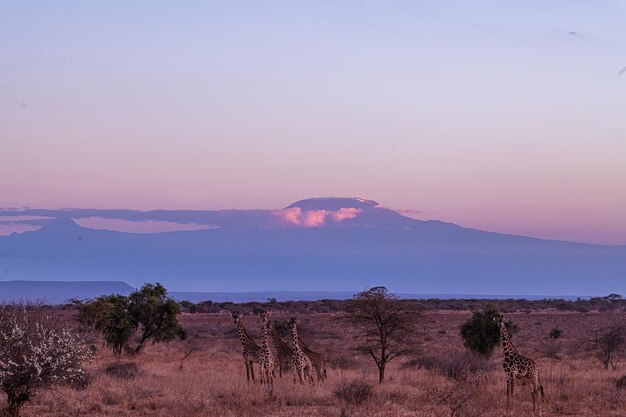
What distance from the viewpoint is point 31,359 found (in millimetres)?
16953

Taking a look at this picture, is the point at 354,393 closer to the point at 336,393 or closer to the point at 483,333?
the point at 336,393

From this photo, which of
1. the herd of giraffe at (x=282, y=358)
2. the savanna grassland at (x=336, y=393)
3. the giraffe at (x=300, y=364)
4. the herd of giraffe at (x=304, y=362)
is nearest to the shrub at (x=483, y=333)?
the savanna grassland at (x=336, y=393)

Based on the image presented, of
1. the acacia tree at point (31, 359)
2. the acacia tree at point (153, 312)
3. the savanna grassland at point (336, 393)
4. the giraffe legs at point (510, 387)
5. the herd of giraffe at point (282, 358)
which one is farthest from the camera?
the acacia tree at point (153, 312)

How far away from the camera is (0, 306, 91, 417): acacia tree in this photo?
17.0m

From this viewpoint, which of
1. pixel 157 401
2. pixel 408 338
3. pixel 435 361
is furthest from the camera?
pixel 435 361

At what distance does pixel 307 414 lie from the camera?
64.8 ft

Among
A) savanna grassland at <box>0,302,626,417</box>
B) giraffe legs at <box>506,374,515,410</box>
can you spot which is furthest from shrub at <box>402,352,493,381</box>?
giraffe legs at <box>506,374,515,410</box>

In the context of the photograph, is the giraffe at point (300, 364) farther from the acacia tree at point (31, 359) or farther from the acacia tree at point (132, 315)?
the acacia tree at point (132, 315)

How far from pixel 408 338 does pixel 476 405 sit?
799 cm

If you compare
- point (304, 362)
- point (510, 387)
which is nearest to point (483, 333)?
point (304, 362)

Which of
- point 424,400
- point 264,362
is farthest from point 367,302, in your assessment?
point 424,400

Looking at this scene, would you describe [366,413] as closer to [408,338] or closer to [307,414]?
[307,414]

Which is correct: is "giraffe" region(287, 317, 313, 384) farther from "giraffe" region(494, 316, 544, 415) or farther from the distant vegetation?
"giraffe" region(494, 316, 544, 415)

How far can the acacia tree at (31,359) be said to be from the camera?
17031 millimetres
